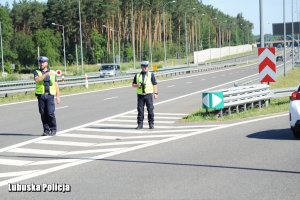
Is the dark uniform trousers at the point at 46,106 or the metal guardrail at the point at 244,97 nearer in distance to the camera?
the dark uniform trousers at the point at 46,106

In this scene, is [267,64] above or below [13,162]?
above

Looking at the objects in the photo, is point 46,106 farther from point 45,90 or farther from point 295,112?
point 295,112

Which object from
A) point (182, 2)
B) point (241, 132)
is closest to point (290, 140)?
point (241, 132)

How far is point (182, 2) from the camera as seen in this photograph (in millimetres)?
143250

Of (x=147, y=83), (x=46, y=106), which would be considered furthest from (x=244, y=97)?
(x=46, y=106)

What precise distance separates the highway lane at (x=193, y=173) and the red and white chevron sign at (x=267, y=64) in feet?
25.8

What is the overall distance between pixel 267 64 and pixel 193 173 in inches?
501

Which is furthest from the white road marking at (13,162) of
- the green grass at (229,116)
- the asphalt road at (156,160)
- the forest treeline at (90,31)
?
the forest treeline at (90,31)

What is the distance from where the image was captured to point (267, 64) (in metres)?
21.3

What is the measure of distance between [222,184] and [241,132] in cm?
648

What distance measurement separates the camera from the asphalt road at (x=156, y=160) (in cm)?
815

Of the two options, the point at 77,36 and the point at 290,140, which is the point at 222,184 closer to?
the point at 290,140

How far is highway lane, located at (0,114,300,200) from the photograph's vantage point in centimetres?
796

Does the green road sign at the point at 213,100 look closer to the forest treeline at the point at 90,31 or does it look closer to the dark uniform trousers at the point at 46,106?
the dark uniform trousers at the point at 46,106
